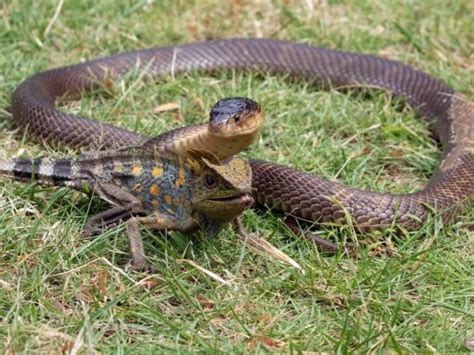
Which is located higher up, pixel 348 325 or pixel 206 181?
pixel 206 181

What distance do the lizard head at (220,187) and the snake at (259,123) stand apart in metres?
0.19

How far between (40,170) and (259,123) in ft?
4.99

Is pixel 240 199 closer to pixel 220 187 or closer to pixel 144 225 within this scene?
pixel 220 187

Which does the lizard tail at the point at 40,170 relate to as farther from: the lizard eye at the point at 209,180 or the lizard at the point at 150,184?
the lizard eye at the point at 209,180

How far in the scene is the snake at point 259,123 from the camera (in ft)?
18.9

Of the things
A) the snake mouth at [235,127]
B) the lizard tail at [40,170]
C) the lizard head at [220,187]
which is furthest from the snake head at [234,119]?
the lizard tail at [40,170]

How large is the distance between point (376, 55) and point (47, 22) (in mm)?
3291

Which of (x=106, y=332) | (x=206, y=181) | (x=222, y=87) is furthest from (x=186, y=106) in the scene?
(x=106, y=332)

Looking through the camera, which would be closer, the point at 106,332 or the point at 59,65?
the point at 106,332

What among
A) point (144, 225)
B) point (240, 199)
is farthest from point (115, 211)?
point (240, 199)

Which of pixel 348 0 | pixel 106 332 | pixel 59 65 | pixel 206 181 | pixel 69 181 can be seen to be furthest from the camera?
pixel 348 0

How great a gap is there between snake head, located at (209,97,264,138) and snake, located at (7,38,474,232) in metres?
0.01

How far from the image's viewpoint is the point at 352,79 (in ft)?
27.2

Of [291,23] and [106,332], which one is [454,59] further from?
[106,332]
